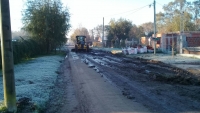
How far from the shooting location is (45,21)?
140 feet

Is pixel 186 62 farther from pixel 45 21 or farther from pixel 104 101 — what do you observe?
pixel 45 21

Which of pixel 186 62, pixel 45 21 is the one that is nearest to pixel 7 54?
pixel 186 62

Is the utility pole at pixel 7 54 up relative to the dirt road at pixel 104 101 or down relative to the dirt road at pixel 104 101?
up

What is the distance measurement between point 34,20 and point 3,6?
1445 inches

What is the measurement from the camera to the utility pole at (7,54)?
708cm

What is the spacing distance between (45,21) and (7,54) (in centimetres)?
3651

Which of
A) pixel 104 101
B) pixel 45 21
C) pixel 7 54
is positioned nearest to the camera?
pixel 7 54

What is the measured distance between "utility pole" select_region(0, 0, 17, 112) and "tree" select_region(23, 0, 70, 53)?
36105 millimetres

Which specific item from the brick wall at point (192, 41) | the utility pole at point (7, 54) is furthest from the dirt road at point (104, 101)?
the brick wall at point (192, 41)

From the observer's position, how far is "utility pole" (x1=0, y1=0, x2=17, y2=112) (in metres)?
7.08

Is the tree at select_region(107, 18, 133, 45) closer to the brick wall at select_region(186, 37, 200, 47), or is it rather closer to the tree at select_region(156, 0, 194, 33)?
the tree at select_region(156, 0, 194, 33)

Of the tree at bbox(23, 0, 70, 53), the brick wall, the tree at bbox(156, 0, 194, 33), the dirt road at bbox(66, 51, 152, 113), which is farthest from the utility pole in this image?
the tree at bbox(156, 0, 194, 33)

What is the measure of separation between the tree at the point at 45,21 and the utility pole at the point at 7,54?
1421 inches

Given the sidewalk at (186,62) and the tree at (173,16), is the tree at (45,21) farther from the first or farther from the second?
the tree at (173,16)
